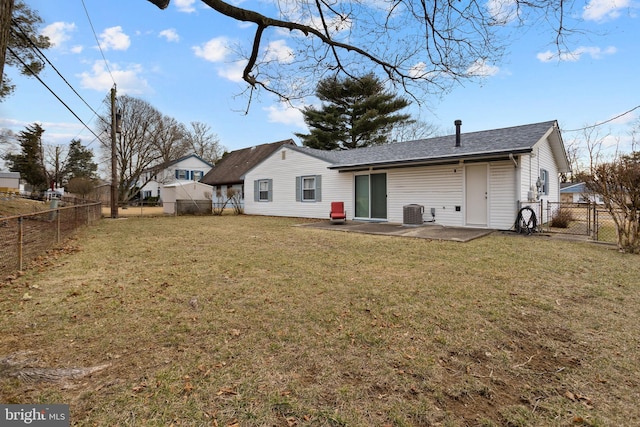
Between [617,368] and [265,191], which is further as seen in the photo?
[265,191]

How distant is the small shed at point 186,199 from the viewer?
18.9 m

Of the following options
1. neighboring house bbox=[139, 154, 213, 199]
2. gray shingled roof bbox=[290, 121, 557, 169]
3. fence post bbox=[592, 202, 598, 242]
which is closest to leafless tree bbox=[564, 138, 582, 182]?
gray shingled roof bbox=[290, 121, 557, 169]

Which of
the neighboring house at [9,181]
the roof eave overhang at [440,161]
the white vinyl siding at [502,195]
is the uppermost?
the neighboring house at [9,181]

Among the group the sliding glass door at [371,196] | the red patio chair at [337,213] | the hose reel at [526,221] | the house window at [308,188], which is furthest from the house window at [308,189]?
the hose reel at [526,221]

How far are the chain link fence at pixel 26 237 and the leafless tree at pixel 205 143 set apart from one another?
96.7 feet

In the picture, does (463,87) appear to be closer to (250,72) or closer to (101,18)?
(250,72)

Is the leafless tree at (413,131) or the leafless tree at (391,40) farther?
the leafless tree at (413,131)

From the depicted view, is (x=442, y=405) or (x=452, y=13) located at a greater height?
(x=452, y=13)

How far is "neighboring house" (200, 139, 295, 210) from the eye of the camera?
26.2 metres

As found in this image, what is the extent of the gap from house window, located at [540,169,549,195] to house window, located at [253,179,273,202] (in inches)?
505

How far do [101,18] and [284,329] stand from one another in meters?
11.4

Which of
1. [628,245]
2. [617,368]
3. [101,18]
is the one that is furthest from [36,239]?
[628,245]

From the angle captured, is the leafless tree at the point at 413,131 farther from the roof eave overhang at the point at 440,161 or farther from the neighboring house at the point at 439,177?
the roof eave overhang at the point at 440,161

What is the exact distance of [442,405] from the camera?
2.00 metres
